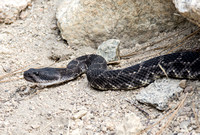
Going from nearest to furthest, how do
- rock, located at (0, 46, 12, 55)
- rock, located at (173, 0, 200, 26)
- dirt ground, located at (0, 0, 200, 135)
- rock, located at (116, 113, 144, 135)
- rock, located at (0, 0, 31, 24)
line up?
rock, located at (116, 113, 144, 135), rock, located at (173, 0, 200, 26), dirt ground, located at (0, 0, 200, 135), rock, located at (0, 46, 12, 55), rock, located at (0, 0, 31, 24)

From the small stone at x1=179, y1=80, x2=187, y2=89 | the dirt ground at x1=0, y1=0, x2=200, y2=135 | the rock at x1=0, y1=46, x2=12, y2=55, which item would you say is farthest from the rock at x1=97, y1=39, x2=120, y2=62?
the rock at x1=0, y1=46, x2=12, y2=55

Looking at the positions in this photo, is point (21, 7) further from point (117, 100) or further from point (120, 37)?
point (117, 100)

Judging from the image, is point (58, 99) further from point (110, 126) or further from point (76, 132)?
point (110, 126)

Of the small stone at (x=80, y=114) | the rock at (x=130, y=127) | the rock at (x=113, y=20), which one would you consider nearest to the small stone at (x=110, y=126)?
the rock at (x=130, y=127)

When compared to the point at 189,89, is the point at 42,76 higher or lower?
higher

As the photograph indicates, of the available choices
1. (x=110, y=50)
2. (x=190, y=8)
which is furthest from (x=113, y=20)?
(x=190, y=8)

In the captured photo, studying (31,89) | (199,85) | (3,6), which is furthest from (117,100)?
(3,6)

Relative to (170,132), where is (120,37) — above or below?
above

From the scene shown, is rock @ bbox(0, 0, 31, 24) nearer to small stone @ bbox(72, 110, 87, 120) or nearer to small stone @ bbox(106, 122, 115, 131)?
small stone @ bbox(72, 110, 87, 120)
